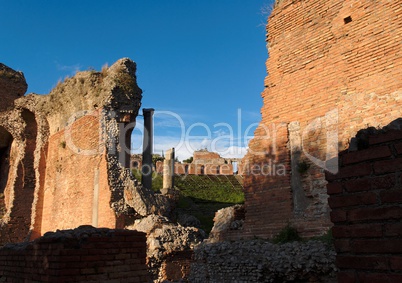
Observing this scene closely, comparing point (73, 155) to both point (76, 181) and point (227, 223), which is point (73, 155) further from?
point (227, 223)

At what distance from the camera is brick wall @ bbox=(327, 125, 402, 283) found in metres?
2.15

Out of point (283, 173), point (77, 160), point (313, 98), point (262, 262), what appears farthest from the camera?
point (77, 160)

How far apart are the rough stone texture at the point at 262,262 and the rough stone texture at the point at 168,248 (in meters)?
1.29

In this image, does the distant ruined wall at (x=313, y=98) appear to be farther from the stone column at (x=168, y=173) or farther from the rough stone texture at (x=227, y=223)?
A: the stone column at (x=168, y=173)

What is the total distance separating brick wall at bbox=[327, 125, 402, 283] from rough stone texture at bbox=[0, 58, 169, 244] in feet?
28.7

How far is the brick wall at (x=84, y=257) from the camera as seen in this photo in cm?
451

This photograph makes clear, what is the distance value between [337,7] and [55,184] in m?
11.0

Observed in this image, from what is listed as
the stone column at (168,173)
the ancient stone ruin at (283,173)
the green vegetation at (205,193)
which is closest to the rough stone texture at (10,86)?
the ancient stone ruin at (283,173)

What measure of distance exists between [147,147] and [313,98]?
39.2 ft

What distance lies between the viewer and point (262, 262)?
6.83 m

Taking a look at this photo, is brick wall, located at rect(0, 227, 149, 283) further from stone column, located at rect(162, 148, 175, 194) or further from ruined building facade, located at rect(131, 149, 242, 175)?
ruined building facade, located at rect(131, 149, 242, 175)

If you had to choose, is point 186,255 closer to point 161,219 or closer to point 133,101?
point 161,219

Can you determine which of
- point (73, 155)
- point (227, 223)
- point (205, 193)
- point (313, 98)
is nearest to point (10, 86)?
point (73, 155)

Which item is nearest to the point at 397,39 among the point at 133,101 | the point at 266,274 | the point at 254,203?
the point at 254,203
